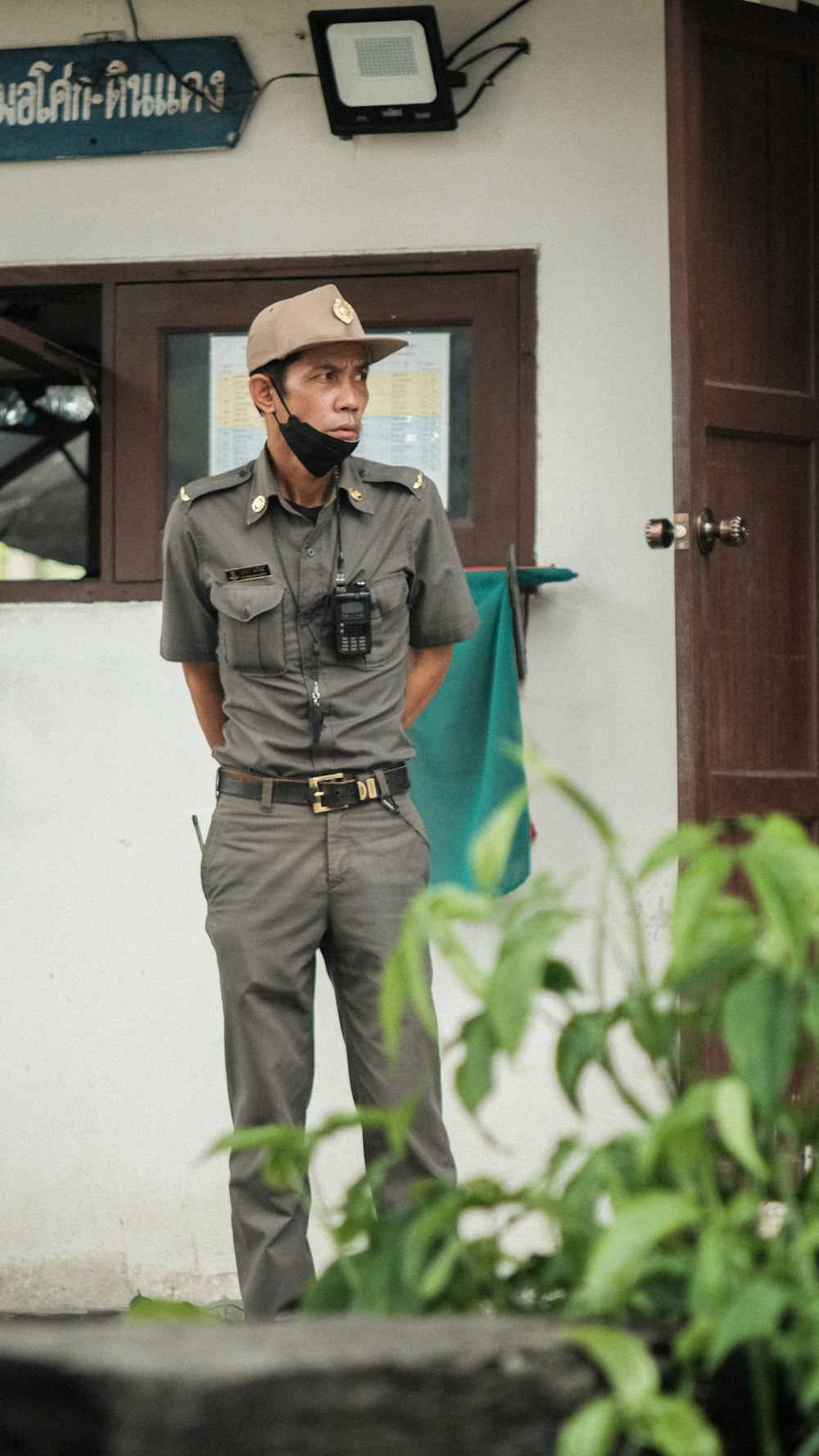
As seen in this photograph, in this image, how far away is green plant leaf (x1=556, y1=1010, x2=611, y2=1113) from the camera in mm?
995

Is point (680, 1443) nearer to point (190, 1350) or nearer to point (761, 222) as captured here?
point (190, 1350)

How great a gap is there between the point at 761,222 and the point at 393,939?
1610mm

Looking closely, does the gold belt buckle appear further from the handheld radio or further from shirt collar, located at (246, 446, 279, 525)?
shirt collar, located at (246, 446, 279, 525)

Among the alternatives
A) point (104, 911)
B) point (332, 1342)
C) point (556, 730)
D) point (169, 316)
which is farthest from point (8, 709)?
point (332, 1342)

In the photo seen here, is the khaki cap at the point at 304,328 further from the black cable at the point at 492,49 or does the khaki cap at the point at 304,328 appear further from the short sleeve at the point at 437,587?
the black cable at the point at 492,49

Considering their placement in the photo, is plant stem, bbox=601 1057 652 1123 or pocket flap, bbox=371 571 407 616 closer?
plant stem, bbox=601 1057 652 1123

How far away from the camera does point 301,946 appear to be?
2.71 metres

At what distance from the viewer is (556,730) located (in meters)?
3.48

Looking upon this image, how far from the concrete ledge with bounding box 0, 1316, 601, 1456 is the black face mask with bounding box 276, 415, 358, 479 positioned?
2.04m

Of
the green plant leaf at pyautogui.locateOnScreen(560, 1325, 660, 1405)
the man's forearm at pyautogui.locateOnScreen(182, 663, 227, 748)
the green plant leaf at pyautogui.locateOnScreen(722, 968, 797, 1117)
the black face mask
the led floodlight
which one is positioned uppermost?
the led floodlight

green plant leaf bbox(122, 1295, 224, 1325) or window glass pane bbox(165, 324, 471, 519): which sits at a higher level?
window glass pane bbox(165, 324, 471, 519)

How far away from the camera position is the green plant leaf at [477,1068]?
0.94m

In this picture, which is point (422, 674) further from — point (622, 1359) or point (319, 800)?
point (622, 1359)

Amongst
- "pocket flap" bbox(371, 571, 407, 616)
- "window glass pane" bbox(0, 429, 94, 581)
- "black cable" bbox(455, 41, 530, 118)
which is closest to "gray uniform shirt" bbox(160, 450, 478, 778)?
"pocket flap" bbox(371, 571, 407, 616)
